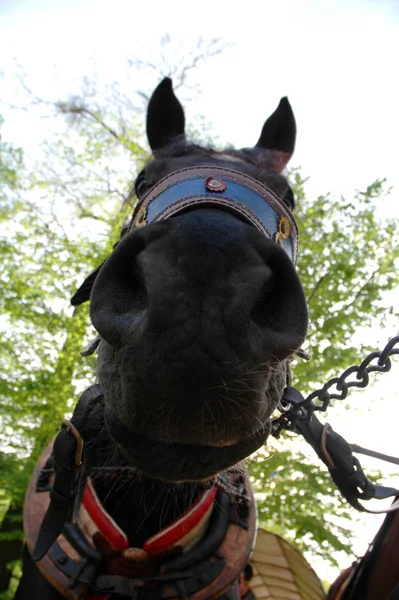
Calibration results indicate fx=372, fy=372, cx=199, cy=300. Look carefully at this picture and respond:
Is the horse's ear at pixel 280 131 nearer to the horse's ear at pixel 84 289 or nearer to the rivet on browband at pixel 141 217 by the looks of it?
the rivet on browband at pixel 141 217

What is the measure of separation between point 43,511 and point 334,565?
5.42m

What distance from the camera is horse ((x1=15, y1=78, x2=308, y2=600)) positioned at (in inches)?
40.4

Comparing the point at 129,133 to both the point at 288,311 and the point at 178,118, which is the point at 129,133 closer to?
the point at 178,118

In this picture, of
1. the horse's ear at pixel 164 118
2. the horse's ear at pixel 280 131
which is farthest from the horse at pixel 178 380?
the horse's ear at pixel 280 131

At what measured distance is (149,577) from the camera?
198 cm

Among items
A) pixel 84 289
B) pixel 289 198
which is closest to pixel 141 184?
pixel 84 289

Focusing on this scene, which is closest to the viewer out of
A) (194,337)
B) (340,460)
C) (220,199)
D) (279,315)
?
(194,337)

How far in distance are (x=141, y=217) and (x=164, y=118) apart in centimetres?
100

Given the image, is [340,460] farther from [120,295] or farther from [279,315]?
[120,295]

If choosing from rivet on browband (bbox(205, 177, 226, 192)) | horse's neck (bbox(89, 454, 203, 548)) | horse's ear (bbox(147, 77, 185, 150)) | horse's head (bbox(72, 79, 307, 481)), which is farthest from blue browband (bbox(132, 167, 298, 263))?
horse's neck (bbox(89, 454, 203, 548))

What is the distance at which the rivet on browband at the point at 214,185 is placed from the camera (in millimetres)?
1619

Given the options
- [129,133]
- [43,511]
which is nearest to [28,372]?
[43,511]

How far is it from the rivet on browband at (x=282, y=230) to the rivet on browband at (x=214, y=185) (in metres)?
0.42

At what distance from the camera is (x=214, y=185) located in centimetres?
163
